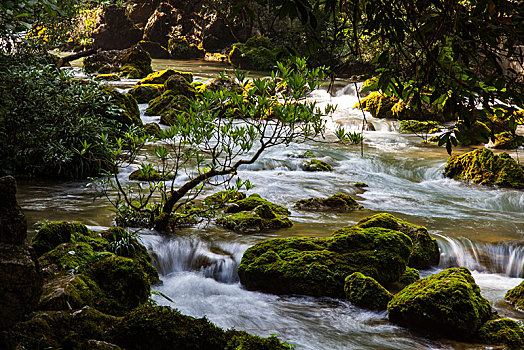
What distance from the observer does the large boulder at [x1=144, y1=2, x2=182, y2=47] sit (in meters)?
45.1

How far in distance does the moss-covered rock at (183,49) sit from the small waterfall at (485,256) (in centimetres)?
3812

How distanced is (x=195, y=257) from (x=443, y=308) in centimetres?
343

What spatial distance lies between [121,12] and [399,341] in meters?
50.0

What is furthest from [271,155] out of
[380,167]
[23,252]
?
[23,252]

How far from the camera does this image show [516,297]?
571 cm

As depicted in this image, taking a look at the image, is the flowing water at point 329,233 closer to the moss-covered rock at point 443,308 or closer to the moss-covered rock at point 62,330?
the moss-covered rock at point 443,308

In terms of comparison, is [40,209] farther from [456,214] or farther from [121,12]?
[121,12]

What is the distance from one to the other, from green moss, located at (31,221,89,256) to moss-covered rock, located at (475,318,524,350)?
4.55 m

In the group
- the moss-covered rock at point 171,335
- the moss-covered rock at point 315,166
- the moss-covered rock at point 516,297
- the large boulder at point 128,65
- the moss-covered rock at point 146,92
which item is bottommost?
the moss-covered rock at point 516,297

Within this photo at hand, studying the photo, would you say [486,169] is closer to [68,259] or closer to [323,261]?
[323,261]

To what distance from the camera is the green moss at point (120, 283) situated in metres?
3.95

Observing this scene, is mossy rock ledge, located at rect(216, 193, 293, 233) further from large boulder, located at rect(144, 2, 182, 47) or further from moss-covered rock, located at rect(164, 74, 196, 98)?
large boulder, located at rect(144, 2, 182, 47)

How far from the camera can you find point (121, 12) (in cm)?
4803

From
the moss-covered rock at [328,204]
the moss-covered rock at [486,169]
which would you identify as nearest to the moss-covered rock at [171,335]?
the moss-covered rock at [328,204]
